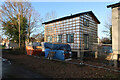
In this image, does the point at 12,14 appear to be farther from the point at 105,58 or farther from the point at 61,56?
the point at 105,58

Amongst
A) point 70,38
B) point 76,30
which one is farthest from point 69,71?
point 70,38

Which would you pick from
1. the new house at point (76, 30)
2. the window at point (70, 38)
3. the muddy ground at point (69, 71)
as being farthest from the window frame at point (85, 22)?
the muddy ground at point (69, 71)

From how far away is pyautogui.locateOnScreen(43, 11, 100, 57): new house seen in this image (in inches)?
581

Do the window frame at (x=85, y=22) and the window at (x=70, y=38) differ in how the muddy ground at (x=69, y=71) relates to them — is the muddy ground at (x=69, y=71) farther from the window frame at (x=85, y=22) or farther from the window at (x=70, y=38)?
the window frame at (x=85, y=22)

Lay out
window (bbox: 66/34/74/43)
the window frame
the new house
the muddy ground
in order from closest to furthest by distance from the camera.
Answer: the muddy ground
the new house
the window frame
window (bbox: 66/34/74/43)

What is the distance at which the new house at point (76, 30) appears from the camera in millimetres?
14750

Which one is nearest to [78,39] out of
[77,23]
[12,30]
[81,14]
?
[77,23]

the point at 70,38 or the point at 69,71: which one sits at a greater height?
the point at 70,38

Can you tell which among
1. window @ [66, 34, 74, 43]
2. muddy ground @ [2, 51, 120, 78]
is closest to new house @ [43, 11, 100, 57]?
window @ [66, 34, 74, 43]

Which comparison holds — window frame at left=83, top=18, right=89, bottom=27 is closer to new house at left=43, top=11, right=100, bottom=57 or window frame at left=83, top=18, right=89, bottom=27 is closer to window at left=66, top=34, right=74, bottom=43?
new house at left=43, top=11, right=100, bottom=57

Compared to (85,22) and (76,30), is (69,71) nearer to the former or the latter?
(76,30)

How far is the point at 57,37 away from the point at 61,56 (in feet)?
26.4

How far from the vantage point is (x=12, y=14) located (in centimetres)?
2253

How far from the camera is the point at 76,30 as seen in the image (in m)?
14.9
